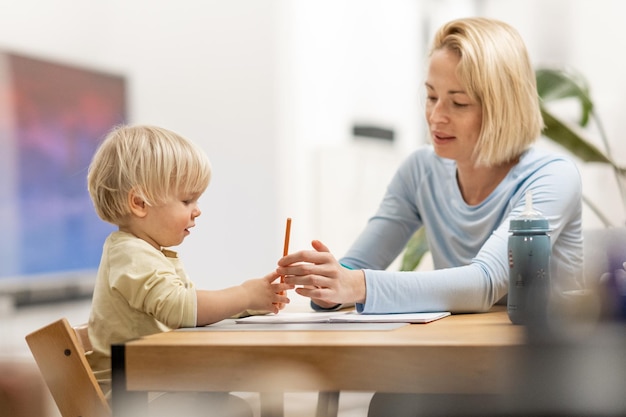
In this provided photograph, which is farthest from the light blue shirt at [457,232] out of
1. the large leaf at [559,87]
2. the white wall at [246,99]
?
the white wall at [246,99]

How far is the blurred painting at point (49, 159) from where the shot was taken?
3189mm

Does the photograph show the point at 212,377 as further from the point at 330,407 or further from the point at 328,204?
the point at 328,204

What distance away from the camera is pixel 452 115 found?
1.58m

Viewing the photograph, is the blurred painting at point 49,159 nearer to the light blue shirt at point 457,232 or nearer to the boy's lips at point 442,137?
the light blue shirt at point 457,232

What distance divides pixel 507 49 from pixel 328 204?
302cm

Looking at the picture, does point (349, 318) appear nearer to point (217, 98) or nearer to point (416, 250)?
point (416, 250)

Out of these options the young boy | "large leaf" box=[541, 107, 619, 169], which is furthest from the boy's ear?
"large leaf" box=[541, 107, 619, 169]

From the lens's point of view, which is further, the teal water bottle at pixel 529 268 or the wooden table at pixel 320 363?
the teal water bottle at pixel 529 268

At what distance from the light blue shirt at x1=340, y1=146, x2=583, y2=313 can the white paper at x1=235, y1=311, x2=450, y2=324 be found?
2cm

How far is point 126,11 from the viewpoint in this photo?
3.97m

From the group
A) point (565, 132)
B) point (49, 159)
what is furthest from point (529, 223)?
point (49, 159)

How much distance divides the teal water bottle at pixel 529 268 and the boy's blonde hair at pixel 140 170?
19.4 inches

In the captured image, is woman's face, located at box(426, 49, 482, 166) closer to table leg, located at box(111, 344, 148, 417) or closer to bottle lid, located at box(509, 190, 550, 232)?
bottle lid, located at box(509, 190, 550, 232)

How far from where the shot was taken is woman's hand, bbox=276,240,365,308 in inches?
47.6
